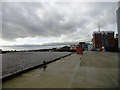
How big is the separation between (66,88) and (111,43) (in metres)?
163

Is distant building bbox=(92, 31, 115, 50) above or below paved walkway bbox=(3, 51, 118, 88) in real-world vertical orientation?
above

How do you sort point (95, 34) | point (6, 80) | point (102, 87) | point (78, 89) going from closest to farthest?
point (78, 89) < point (102, 87) < point (6, 80) < point (95, 34)

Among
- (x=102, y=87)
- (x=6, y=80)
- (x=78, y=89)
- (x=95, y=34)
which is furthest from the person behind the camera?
(x=95, y=34)

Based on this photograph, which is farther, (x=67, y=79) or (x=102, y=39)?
(x=102, y=39)

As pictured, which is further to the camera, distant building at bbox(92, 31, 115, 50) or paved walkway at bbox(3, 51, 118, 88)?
distant building at bbox(92, 31, 115, 50)

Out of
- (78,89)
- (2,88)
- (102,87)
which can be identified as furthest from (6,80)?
(102,87)

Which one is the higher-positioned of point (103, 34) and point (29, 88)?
point (103, 34)

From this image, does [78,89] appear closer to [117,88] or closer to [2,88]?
[117,88]

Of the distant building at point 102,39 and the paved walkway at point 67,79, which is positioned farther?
the distant building at point 102,39

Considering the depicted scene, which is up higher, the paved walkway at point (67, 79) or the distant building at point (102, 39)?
the distant building at point (102, 39)

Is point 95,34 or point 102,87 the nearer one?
point 102,87

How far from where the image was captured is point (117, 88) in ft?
23.3

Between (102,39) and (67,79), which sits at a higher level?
(102,39)

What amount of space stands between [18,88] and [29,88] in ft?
1.69
